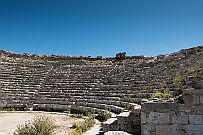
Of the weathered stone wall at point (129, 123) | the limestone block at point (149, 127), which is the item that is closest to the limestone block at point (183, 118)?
the limestone block at point (149, 127)

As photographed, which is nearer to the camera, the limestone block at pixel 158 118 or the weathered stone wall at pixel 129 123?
the limestone block at pixel 158 118

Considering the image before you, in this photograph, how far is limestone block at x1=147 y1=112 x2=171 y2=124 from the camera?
891cm

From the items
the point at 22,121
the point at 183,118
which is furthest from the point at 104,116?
the point at 183,118

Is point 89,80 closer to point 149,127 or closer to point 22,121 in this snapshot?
point 22,121

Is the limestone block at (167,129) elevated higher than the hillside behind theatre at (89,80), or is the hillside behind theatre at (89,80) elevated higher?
the hillside behind theatre at (89,80)

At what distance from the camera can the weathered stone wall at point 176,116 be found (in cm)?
866

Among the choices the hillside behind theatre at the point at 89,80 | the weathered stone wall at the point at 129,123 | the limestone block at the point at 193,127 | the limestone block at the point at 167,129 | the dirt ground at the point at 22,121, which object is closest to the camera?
the limestone block at the point at 193,127

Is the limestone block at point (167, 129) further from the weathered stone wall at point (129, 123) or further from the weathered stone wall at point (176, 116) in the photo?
the weathered stone wall at point (129, 123)

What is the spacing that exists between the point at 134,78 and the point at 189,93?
1077 centimetres

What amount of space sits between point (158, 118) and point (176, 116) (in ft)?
1.67

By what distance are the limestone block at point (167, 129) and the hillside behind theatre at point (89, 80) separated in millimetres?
5252

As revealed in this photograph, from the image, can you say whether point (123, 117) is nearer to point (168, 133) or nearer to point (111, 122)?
point (111, 122)

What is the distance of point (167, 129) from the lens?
8.87 meters

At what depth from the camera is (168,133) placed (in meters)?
8.83
